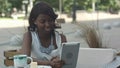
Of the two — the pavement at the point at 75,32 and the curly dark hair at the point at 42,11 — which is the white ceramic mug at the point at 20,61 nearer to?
the curly dark hair at the point at 42,11

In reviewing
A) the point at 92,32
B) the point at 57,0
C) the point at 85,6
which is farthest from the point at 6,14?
the point at 92,32

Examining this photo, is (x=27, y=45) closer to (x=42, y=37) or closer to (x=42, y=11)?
(x=42, y=37)

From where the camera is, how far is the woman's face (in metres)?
3.91

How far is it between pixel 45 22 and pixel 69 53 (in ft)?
1.57

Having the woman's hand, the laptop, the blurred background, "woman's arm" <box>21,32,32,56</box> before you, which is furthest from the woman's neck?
the blurred background

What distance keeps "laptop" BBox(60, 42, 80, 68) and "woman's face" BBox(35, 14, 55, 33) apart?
41 centimetres

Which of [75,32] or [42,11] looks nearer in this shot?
[42,11]

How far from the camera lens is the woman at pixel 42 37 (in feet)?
12.9

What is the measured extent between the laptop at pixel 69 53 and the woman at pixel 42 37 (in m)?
0.19

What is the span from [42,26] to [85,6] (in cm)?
6051

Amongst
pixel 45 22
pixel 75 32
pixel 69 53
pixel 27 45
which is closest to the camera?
pixel 69 53

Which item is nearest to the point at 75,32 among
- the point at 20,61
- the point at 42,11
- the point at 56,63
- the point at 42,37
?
the point at 42,37

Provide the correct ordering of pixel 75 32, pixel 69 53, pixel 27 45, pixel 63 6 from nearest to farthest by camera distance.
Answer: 1. pixel 69 53
2. pixel 27 45
3. pixel 75 32
4. pixel 63 6

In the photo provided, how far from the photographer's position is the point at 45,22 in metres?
3.92
